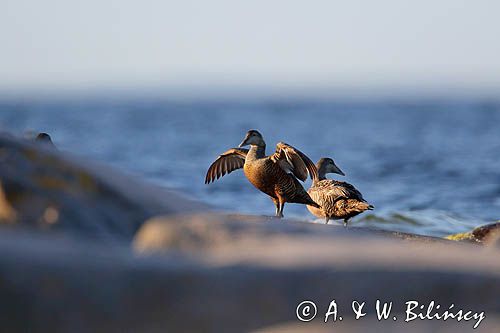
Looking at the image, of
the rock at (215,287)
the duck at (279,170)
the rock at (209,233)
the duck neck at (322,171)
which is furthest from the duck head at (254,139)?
the rock at (215,287)

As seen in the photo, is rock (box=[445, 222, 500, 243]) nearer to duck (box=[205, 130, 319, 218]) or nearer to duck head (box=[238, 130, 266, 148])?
duck (box=[205, 130, 319, 218])

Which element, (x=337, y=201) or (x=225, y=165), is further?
(x=225, y=165)

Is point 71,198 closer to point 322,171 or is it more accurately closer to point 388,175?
point 322,171

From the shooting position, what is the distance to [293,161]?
1037cm

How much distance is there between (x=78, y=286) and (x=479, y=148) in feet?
91.3

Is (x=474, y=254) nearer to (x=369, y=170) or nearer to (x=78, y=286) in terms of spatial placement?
(x=78, y=286)

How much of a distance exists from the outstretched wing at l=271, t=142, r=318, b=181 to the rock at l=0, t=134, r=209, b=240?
532 centimetres

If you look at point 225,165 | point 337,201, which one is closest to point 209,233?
point 337,201

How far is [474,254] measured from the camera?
4.35 metres

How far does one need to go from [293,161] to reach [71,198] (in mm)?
5824

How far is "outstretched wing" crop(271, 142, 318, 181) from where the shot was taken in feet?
33.7

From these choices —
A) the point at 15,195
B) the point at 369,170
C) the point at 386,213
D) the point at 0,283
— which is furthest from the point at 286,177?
the point at 369,170

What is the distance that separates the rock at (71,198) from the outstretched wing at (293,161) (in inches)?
209

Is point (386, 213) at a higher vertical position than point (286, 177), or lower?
higher
